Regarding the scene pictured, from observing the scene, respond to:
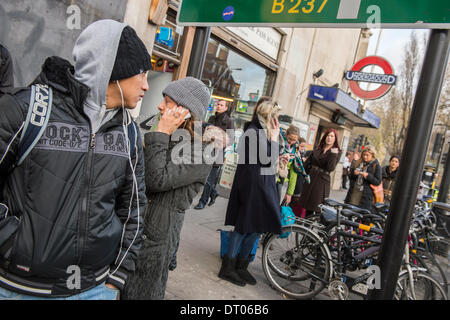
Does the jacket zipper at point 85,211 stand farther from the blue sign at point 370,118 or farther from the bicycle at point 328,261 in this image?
the blue sign at point 370,118

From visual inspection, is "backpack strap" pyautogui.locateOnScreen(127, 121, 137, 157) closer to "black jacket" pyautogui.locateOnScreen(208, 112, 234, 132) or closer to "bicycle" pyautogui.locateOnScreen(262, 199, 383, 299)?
"bicycle" pyautogui.locateOnScreen(262, 199, 383, 299)

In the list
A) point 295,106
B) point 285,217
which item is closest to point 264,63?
point 295,106

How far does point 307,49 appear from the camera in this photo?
12.8 metres

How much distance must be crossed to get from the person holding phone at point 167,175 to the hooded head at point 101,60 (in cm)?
57

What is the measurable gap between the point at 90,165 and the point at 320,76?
14215 mm

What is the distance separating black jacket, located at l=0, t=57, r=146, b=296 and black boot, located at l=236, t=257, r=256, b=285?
8.70ft

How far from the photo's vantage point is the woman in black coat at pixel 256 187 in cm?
366

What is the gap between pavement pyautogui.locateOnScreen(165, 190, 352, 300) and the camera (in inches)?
132

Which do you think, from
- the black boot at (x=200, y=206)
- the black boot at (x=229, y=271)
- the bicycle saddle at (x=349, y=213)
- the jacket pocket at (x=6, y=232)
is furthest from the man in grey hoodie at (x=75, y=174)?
the black boot at (x=200, y=206)

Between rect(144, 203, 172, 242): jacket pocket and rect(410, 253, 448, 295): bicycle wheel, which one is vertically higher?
rect(144, 203, 172, 242): jacket pocket

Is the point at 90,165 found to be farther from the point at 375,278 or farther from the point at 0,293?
the point at 375,278

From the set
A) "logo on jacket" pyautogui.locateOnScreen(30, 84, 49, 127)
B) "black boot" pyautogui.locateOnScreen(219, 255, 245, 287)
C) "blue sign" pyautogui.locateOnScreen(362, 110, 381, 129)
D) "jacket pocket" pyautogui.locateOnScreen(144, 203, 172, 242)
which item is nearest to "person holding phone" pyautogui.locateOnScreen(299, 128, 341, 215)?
"black boot" pyautogui.locateOnScreen(219, 255, 245, 287)

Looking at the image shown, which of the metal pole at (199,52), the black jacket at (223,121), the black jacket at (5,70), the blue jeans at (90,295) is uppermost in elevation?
the metal pole at (199,52)
